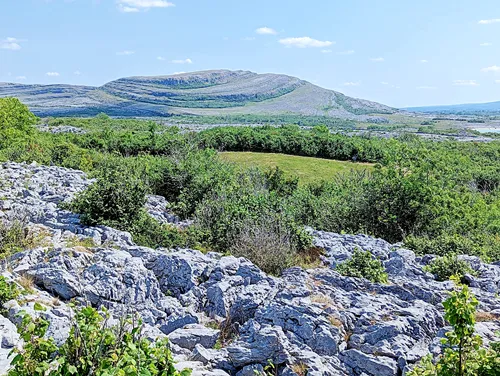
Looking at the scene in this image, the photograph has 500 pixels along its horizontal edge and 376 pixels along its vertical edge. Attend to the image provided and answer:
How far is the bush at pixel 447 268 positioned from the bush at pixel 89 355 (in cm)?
690

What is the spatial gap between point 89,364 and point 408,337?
3977 mm

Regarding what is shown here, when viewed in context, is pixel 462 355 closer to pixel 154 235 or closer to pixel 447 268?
pixel 447 268

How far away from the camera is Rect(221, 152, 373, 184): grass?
41.9m

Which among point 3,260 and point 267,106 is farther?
point 267,106

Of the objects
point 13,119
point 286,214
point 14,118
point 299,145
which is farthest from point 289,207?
point 299,145

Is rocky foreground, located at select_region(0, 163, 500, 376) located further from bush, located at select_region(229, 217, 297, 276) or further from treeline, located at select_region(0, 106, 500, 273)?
treeline, located at select_region(0, 106, 500, 273)

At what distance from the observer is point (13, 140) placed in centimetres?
2622

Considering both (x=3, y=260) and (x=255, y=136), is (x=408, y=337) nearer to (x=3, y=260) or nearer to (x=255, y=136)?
(x=3, y=260)

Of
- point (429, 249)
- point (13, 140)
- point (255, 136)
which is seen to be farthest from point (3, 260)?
point (255, 136)

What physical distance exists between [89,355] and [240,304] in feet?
10.1

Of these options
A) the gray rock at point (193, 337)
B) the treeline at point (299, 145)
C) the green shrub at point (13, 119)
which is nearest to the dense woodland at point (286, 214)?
the green shrub at point (13, 119)

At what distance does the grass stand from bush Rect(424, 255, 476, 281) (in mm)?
30150

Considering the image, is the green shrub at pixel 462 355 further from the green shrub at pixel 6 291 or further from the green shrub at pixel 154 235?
the green shrub at pixel 154 235

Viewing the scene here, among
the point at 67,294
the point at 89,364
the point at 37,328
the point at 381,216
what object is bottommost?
the point at 381,216
